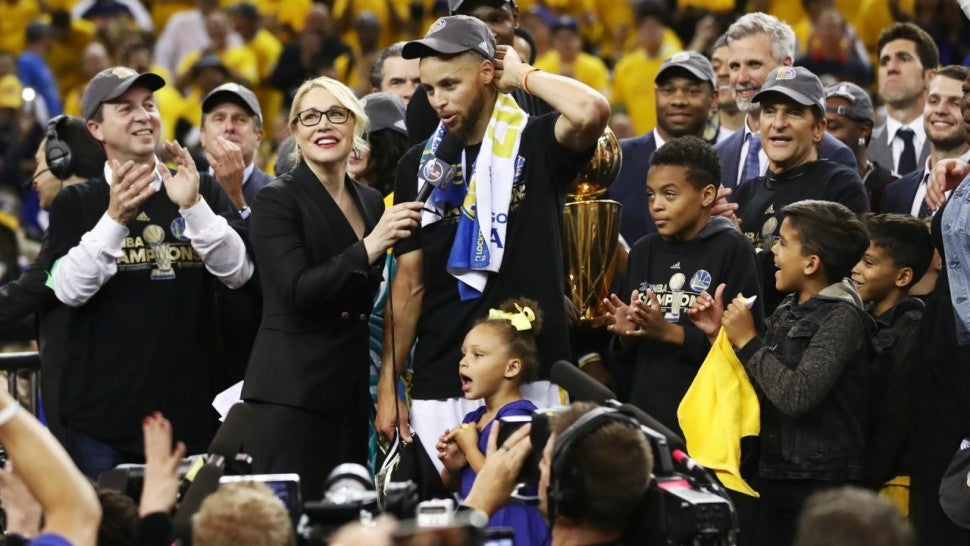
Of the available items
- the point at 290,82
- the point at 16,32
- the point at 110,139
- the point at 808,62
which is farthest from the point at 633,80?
the point at 110,139

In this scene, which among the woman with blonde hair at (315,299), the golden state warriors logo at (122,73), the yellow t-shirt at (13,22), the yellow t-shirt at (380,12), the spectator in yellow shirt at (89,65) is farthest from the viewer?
the yellow t-shirt at (13,22)

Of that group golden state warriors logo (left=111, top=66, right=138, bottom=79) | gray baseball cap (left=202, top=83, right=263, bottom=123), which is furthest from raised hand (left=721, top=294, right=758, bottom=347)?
gray baseball cap (left=202, top=83, right=263, bottom=123)

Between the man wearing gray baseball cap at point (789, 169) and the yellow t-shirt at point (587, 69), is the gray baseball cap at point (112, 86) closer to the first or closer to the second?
the man wearing gray baseball cap at point (789, 169)

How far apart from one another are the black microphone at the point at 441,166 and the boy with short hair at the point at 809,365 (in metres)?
1.07

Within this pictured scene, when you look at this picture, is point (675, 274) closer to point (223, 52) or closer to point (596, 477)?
point (596, 477)

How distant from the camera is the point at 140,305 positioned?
6.14m

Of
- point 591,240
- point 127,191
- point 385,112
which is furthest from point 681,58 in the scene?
point 127,191

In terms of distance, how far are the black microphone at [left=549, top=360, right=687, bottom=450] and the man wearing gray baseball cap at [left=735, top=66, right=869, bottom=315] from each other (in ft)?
6.49

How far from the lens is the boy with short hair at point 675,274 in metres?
5.57

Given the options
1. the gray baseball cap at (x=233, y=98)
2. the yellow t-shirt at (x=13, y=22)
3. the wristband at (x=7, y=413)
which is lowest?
the wristband at (x=7, y=413)

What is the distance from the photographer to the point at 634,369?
19.3 ft

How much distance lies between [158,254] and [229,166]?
2.53ft

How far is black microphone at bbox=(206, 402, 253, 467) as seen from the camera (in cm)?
421

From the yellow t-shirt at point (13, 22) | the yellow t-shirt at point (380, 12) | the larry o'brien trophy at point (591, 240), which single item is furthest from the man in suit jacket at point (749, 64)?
the yellow t-shirt at point (13, 22)
